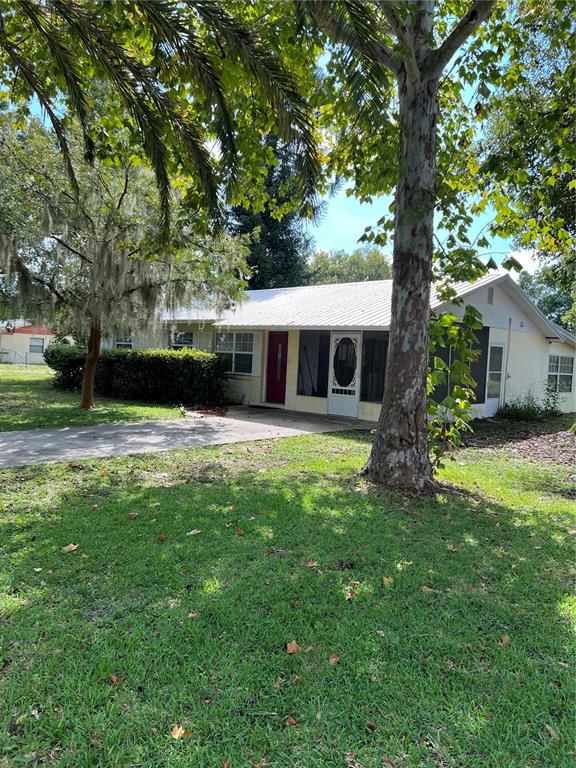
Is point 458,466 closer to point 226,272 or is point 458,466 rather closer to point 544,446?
point 544,446

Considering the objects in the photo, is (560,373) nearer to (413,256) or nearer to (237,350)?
(237,350)

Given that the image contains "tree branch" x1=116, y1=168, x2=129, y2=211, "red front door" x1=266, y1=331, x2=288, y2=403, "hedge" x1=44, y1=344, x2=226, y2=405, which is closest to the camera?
"tree branch" x1=116, y1=168, x2=129, y2=211

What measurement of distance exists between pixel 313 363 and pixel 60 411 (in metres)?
6.85

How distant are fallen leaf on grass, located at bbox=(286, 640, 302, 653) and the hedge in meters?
12.5

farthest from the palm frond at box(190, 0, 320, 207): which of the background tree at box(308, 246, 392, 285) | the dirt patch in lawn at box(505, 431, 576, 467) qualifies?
the background tree at box(308, 246, 392, 285)

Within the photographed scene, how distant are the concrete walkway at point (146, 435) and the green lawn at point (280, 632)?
2.03 metres

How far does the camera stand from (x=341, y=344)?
13.8 m

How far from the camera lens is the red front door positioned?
50.9 feet

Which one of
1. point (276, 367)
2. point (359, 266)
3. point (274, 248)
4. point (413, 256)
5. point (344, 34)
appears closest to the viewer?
point (344, 34)

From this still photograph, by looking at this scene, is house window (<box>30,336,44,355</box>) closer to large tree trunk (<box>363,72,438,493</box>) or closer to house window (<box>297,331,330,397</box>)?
house window (<box>297,331,330,397</box>)

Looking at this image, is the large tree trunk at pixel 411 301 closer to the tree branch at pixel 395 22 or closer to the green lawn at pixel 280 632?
the tree branch at pixel 395 22

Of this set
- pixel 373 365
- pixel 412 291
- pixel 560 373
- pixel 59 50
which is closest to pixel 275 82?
pixel 59 50

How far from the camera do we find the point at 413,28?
6.02m

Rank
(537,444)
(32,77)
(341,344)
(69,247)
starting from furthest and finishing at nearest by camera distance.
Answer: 1. (341,344)
2. (69,247)
3. (537,444)
4. (32,77)
